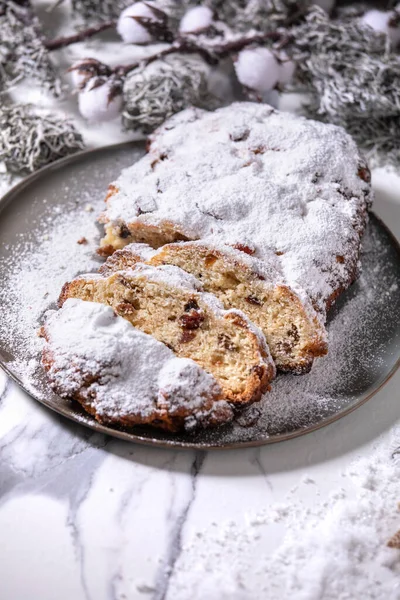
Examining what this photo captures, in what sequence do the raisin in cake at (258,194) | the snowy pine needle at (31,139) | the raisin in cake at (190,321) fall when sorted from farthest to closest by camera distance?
1. the snowy pine needle at (31,139)
2. the raisin in cake at (258,194)
3. the raisin in cake at (190,321)

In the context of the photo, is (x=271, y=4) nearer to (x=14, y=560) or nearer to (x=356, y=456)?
(x=356, y=456)

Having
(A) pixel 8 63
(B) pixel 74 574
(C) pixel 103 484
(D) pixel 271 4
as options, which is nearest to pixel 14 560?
(B) pixel 74 574

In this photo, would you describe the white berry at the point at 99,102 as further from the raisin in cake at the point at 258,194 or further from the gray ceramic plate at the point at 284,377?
the raisin in cake at the point at 258,194

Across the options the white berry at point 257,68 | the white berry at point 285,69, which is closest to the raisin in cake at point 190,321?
the white berry at point 257,68

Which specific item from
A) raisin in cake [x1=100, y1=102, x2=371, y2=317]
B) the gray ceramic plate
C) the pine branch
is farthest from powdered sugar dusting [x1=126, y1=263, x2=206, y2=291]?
the pine branch

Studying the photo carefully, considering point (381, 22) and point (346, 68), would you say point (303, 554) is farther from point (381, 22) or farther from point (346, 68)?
point (381, 22)

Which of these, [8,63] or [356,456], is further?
[8,63]
